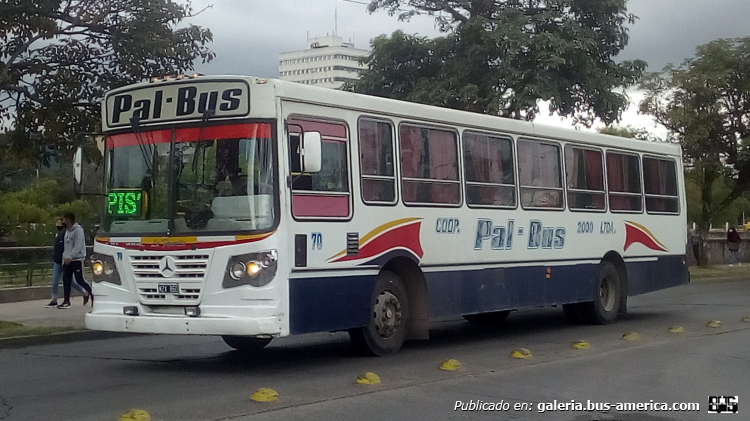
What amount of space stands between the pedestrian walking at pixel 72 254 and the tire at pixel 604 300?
8498 mm

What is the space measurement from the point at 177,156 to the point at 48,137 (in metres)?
5.76

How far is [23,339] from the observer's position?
13086 mm

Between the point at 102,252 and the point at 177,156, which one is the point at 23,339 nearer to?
the point at 102,252

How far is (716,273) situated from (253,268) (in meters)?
25.9

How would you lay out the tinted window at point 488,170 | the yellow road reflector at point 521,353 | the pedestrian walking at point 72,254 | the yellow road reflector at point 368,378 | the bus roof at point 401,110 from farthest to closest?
the pedestrian walking at point 72,254
the tinted window at point 488,170
the yellow road reflector at point 521,353
the bus roof at point 401,110
the yellow road reflector at point 368,378

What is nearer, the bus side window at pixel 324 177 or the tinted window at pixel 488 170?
the bus side window at pixel 324 177

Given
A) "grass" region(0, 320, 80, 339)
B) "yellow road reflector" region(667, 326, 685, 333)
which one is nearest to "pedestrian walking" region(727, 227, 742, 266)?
"yellow road reflector" region(667, 326, 685, 333)

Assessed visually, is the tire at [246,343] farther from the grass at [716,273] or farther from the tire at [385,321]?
the grass at [716,273]

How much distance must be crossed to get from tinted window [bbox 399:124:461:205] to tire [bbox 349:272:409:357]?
1.04 m

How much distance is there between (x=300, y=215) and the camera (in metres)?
9.90

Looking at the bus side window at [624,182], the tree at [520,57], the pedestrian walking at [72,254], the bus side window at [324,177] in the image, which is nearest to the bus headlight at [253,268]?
the bus side window at [324,177]

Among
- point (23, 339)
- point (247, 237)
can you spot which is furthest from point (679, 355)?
point (23, 339)

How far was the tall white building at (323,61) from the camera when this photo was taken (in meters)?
153

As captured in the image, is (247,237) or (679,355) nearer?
(247,237)
